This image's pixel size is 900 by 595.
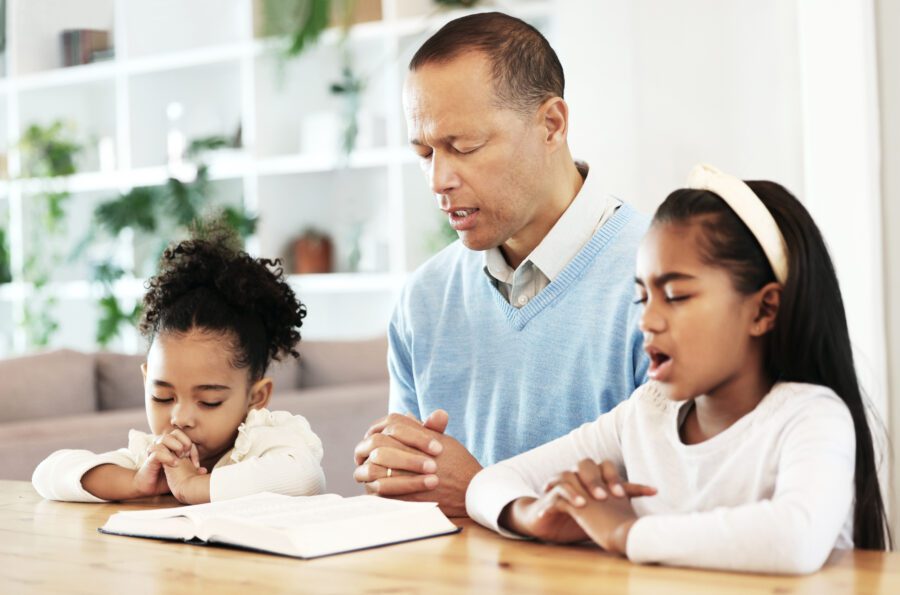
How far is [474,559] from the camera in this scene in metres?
1.16

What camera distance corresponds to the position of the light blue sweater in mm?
1790

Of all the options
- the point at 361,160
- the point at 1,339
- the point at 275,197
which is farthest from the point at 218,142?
the point at 1,339

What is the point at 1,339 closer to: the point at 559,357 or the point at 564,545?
the point at 559,357

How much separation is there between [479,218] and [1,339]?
624cm

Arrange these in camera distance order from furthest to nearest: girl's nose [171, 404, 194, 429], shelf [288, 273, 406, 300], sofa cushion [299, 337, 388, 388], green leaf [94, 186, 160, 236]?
green leaf [94, 186, 160, 236] < shelf [288, 273, 406, 300] < sofa cushion [299, 337, 388, 388] < girl's nose [171, 404, 194, 429]

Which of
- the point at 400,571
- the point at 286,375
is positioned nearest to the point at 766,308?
the point at 400,571

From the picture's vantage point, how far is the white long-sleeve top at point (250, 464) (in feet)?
5.33

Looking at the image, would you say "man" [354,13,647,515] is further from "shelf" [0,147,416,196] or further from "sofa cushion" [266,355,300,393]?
"shelf" [0,147,416,196]

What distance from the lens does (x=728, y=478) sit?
118cm

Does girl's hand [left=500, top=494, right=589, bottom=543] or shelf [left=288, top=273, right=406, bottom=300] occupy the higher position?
shelf [left=288, top=273, right=406, bottom=300]

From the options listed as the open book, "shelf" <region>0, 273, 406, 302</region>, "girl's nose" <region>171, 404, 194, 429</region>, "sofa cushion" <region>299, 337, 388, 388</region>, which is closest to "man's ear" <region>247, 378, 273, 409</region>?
"girl's nose" <region>171, 404, 194, 429</region>

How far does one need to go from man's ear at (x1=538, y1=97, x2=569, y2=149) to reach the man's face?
0.07 metres

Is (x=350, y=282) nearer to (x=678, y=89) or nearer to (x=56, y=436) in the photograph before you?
(x=678, y=89)

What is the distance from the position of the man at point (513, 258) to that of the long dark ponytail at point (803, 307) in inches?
20.5
